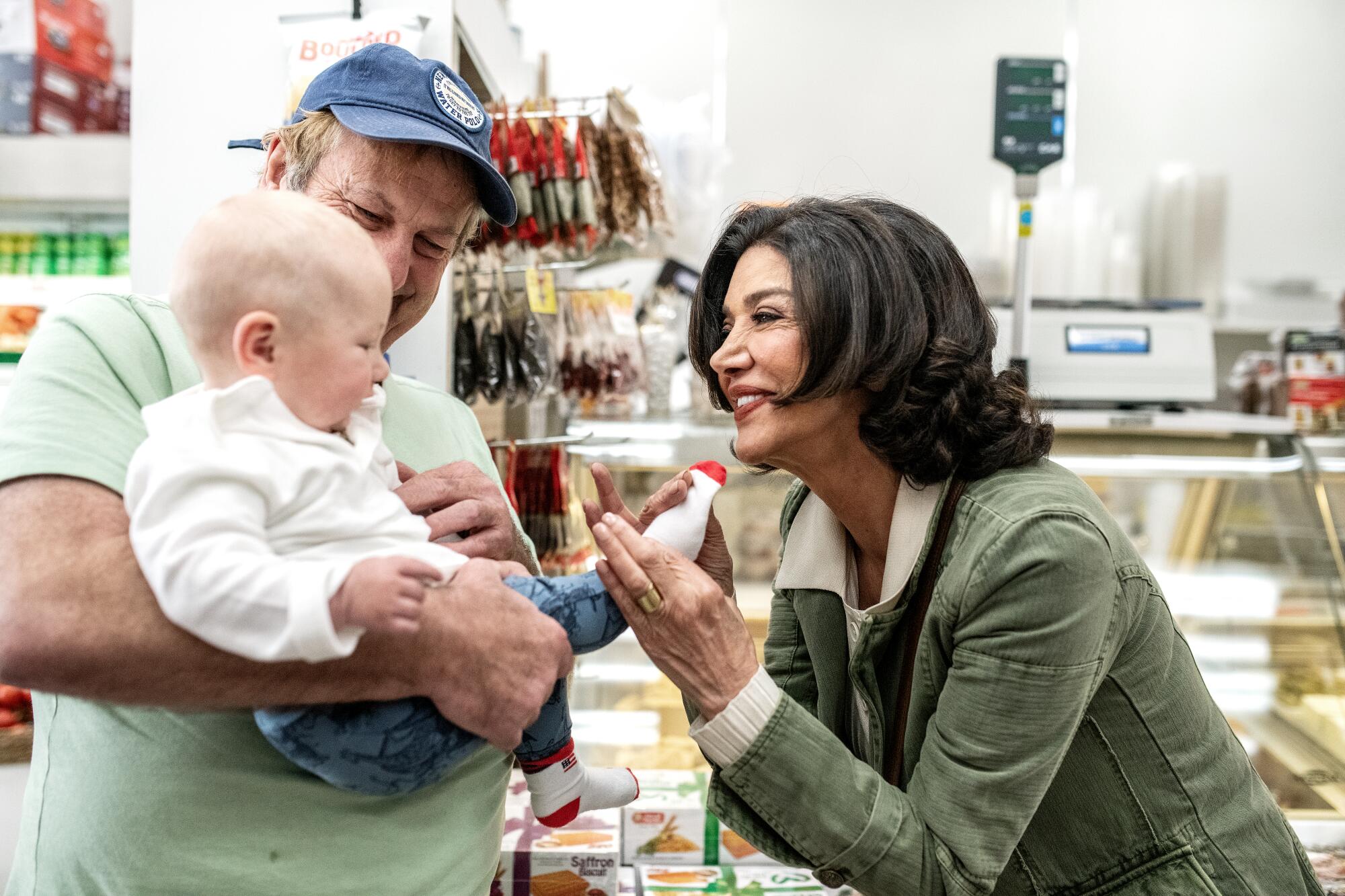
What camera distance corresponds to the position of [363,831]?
1.11 metres

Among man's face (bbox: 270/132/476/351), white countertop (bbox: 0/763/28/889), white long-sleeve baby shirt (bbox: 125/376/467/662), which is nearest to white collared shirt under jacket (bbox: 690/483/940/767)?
white long-sleeve baby shirt (bbox: 125/376/467/662)

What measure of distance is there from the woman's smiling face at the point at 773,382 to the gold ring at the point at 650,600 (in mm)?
347

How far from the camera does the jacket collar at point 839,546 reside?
4.98ft

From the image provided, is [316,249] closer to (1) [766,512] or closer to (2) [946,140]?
(1) [766,512]

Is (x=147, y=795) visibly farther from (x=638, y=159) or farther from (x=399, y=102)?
(x=638, y=159)

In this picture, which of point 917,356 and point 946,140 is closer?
point 917,356

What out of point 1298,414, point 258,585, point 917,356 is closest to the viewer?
point 258,585

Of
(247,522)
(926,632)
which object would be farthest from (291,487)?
(926,632)

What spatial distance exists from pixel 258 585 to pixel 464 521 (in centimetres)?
41

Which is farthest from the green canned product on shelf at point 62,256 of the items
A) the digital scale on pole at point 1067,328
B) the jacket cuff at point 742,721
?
the digital scale on pole at point 1067,328

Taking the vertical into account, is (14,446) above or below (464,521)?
above

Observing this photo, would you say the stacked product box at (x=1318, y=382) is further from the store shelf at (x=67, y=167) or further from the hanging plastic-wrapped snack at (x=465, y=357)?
the store shelf at (x=67, y=167)

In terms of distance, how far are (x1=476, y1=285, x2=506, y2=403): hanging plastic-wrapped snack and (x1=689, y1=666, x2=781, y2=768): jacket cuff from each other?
1.55 m

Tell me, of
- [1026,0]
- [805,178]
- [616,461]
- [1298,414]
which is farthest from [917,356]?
[1026,0]
